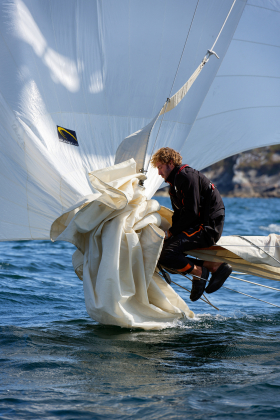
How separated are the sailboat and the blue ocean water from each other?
340mm

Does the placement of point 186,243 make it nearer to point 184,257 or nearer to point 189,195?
point 184,257

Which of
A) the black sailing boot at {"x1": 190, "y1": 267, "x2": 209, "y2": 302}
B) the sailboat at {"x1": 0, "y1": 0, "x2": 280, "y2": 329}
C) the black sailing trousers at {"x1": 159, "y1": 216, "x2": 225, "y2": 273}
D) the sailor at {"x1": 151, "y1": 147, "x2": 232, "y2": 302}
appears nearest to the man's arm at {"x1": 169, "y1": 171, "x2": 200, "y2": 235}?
the sailor at {"x1": 151, "y1": 147, "x2": 232, "y2": 302}

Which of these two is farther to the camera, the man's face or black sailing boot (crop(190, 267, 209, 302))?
black sailing boot (crop(190, 267, 209, 302))

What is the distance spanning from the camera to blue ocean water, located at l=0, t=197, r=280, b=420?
10.4ft

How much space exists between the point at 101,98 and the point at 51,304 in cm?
271

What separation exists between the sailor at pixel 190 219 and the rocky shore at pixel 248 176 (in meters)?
69.2

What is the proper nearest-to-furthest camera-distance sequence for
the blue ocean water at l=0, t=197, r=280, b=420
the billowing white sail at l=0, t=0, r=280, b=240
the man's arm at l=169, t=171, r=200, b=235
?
the blue ocean water at l=0, t=197, r=280, b=420 < the man's arm at l=169, t=171, r=200, b=235 < the billowing white sail at l=0, t=0, r=280, b=240

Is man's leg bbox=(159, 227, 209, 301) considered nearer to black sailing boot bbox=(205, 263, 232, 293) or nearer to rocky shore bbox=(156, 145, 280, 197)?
black sailing boot bbox=(205, 263, 232, 293)

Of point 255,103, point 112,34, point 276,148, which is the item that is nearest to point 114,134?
point 112,34

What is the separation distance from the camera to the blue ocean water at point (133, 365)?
3156 mm

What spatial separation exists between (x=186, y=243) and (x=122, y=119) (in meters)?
1.84

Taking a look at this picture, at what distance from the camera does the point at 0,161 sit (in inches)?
190

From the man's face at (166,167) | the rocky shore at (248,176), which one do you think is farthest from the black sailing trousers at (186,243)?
the rocky shore at (248,176)

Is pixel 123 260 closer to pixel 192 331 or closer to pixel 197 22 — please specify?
pixel 192 331
